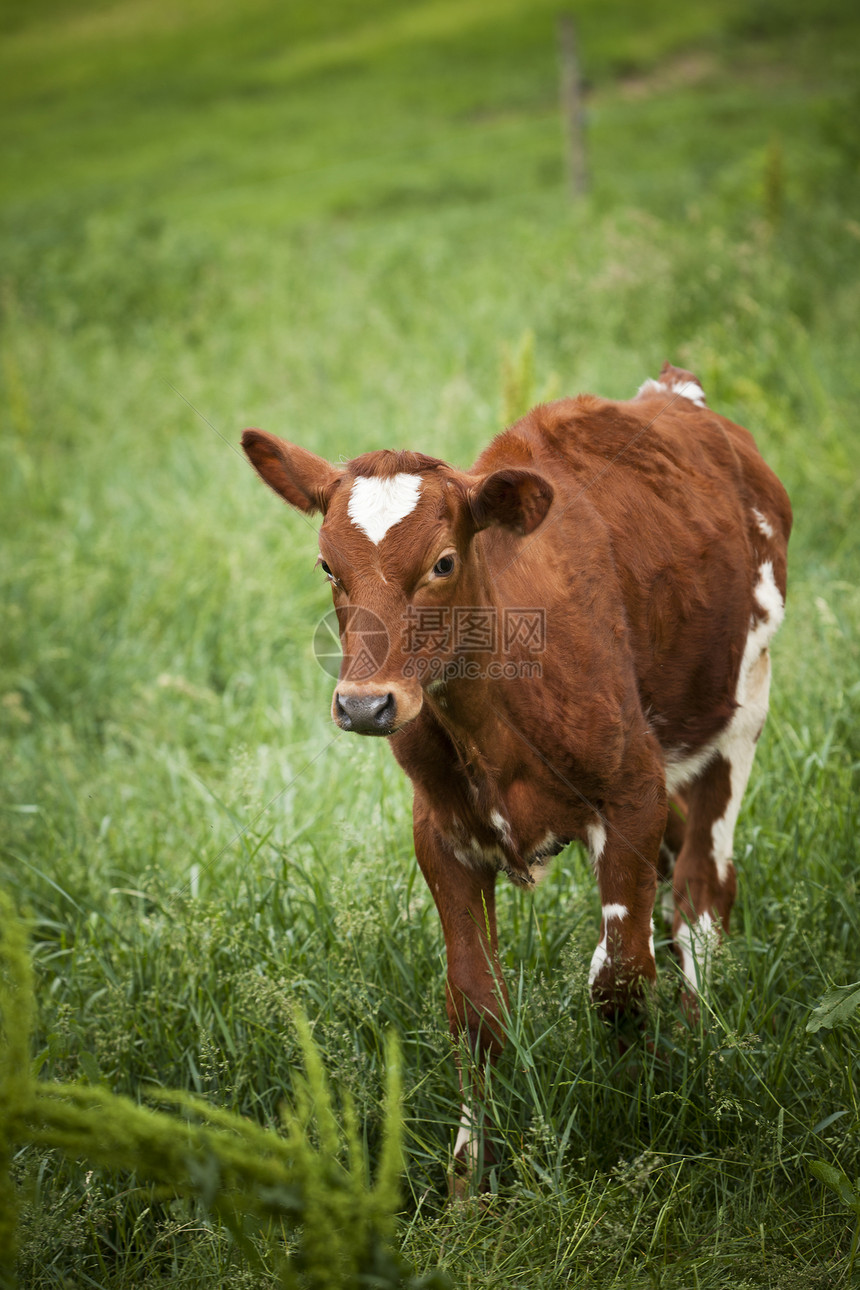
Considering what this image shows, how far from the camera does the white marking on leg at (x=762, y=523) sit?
11.9 ft

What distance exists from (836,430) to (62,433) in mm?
6138

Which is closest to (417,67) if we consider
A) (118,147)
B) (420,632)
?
(118,147)

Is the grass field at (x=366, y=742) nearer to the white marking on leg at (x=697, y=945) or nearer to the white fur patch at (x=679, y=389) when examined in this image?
the white marking on leg at (x=697, y=945)

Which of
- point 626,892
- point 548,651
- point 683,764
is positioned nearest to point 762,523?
point 683,764

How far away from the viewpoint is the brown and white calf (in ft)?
7.91

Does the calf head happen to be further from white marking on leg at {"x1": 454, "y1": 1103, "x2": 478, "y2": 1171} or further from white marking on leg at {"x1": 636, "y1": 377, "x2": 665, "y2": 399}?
white marking on leg at {"x1": 636, "y1": 377, "x2": 665, "y2": 399}

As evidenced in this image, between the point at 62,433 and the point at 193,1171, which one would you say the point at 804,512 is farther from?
the point at 62,433

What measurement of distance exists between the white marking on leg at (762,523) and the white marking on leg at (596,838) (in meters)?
1.34

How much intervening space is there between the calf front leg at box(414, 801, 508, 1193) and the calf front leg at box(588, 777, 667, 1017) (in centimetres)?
29

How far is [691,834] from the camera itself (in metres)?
3.49

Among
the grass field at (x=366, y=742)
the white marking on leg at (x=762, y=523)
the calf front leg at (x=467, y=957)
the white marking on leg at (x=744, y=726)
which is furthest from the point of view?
the white marking on leg at (x=762, y=523)

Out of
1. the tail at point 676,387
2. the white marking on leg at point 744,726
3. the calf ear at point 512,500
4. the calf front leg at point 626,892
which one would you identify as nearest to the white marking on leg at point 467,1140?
the calf front leg at point 626,892
